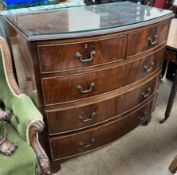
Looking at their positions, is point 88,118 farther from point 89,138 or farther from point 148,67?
point 148,67

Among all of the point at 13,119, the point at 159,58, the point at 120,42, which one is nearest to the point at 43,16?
the point at 120,42

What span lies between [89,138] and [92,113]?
198mm

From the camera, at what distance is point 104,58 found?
47.5 inches

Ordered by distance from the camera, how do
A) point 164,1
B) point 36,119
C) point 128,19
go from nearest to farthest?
1. point 36,119
2. point 128,19
3. point 164,1

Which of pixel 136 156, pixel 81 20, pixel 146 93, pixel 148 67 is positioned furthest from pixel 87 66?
pixel 136 156

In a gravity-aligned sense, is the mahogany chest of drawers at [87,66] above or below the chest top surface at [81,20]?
below

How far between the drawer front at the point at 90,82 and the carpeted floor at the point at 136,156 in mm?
606

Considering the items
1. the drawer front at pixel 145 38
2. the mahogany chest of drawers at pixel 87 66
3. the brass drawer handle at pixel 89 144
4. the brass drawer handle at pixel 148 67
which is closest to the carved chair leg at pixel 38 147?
the mahogany chest of drawers at pixel 87 66

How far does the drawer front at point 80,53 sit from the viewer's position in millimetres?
1072

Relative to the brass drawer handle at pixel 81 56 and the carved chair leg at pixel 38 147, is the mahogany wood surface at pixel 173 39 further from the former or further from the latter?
the carved chair leg at pixel 38 147

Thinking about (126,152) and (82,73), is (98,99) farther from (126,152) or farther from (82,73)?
(126,152)

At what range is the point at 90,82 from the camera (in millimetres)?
1242

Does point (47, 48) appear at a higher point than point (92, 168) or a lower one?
higher

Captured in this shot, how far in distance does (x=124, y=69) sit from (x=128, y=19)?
0.95 feet
